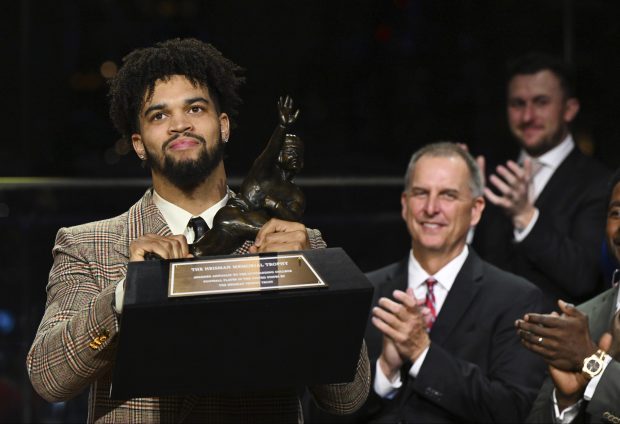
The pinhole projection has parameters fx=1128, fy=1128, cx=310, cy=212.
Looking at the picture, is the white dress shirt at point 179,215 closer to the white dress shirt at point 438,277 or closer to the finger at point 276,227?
the finger at point 276,227

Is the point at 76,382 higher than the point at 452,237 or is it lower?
lower

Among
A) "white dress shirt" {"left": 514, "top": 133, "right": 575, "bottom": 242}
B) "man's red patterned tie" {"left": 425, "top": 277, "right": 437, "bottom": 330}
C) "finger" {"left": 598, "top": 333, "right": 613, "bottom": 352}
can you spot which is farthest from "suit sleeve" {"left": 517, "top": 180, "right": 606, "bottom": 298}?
"finger" {"left": 598, "top": 333, "right": 613, "bottom": 352}

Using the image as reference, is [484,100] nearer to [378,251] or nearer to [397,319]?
[378,251]

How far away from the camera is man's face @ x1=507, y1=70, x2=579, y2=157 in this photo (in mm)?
4145

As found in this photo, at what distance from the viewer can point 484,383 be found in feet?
10.5

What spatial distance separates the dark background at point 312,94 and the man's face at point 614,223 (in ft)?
4.69

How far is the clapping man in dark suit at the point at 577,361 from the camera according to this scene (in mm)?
2727

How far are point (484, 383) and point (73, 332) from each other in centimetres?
146

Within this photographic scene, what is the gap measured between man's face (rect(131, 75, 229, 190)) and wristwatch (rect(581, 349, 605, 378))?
108 centimetres

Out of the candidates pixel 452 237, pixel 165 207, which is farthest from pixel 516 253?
pixel 165 207

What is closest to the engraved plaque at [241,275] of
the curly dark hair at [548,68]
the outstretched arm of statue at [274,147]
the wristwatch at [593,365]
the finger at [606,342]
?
the outstretched arm of statue at [274,147]

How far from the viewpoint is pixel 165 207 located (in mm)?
2379

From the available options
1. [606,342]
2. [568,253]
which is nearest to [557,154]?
[568,253]

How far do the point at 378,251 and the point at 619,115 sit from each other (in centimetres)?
113
